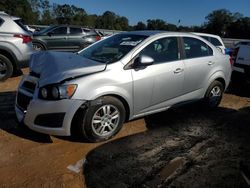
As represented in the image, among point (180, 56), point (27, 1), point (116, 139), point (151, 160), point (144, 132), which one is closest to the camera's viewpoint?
point (151, 160)

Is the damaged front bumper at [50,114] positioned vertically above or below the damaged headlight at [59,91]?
below

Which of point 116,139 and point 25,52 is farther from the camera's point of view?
point 25,52

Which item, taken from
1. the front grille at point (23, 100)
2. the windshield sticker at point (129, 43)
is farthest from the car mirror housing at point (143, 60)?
the front grille at point (23, 100)

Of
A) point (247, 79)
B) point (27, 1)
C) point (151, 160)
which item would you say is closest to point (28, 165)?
point (151, 160)

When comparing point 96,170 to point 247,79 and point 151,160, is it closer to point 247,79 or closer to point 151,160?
point 151,160

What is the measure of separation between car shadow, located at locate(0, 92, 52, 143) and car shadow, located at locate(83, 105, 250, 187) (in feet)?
3.01

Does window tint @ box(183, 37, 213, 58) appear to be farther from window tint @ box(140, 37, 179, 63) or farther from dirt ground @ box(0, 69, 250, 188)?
dirt ground @ box(0, 69, 250, 188)

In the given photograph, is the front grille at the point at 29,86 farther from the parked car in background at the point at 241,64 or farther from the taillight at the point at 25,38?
the parked car in background at the point at 241,64

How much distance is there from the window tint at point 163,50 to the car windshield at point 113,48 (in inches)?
8.0

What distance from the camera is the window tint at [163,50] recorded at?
5.06 m

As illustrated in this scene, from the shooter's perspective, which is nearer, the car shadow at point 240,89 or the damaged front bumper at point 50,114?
the damaged front bumper at point 50,114

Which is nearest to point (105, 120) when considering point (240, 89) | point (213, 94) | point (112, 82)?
point (112, 82)

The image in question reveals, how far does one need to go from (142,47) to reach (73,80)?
53.0 inches

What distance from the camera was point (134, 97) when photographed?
4.74 m
